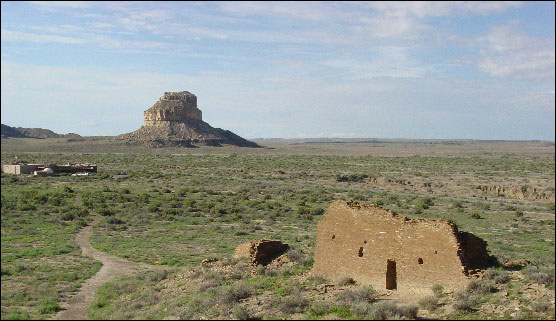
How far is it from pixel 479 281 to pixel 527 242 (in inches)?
611

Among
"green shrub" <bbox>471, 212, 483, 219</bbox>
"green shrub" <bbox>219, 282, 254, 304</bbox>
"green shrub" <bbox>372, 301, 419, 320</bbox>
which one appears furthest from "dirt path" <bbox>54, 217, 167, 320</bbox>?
"green shrub" <bbox>471, 212, 483, 219</bbox>

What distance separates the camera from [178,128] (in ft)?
491

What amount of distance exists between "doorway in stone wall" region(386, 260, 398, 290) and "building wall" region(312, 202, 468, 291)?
0.08 meters

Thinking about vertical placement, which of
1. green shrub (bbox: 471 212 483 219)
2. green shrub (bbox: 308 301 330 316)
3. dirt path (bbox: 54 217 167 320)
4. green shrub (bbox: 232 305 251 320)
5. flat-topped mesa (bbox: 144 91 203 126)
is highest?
flat-topped mesa (bbox: 144 91 203 126)

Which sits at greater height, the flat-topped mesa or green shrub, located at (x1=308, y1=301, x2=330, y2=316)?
the flat-topped mesa

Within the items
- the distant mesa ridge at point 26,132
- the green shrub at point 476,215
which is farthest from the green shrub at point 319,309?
the distant mesa ridge at point 26,132

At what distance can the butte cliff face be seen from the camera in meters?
142

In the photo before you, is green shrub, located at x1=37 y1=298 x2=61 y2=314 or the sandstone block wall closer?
green shrub, located at x1=37 y1=298 x2=61 y2=314

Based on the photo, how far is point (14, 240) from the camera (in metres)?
27.7

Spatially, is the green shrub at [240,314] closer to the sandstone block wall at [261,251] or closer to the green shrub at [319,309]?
the green shrub at [319,309]

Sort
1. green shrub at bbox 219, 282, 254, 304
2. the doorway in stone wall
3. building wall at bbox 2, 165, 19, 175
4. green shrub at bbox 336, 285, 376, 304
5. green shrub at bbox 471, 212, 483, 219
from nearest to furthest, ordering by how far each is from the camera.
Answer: green shrub at bbox 336, 285, 376, 304 < green shrub at bbox 219, 282, 254, 304 < the doorway in stone wall < green shrub at bbox 471, 212, 483, 219 < building wall at bbox 2, 165, 19, 175

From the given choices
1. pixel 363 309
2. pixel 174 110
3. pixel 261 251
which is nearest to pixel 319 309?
pixel 363 309

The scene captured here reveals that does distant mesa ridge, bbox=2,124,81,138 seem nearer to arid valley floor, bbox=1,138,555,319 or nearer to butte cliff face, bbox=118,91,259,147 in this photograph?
butte cliff face, bbox=118,91,259,147

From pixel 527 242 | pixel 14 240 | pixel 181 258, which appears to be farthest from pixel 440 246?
pixel 14 240
